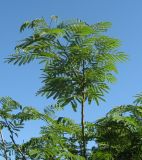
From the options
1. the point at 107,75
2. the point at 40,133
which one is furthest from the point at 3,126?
the point at 107,75

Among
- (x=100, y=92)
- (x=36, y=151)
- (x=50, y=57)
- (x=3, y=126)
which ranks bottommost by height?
(x=36, y=151)

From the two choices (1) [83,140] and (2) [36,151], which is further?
(1) [83,140]

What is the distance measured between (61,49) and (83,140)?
1.28 m

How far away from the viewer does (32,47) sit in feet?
23.4

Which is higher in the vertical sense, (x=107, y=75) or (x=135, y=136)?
(x=107, y=75)

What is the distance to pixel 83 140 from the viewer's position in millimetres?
6945

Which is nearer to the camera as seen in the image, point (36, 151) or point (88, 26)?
point (36, 151)

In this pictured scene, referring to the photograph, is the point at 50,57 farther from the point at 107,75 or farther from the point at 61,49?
the point at 107,75

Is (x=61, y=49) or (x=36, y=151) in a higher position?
(x=61, y=49)

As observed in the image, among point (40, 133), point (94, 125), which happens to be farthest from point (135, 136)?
point (40, 133)

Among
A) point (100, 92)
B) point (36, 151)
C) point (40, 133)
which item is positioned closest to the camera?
point (36, 151)

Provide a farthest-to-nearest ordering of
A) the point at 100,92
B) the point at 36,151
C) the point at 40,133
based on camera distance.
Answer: the point at 100,92
the point at 40,133
the point at 36,151

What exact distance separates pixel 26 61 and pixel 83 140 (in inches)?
52.9

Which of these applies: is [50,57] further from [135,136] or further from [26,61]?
[135,136]
